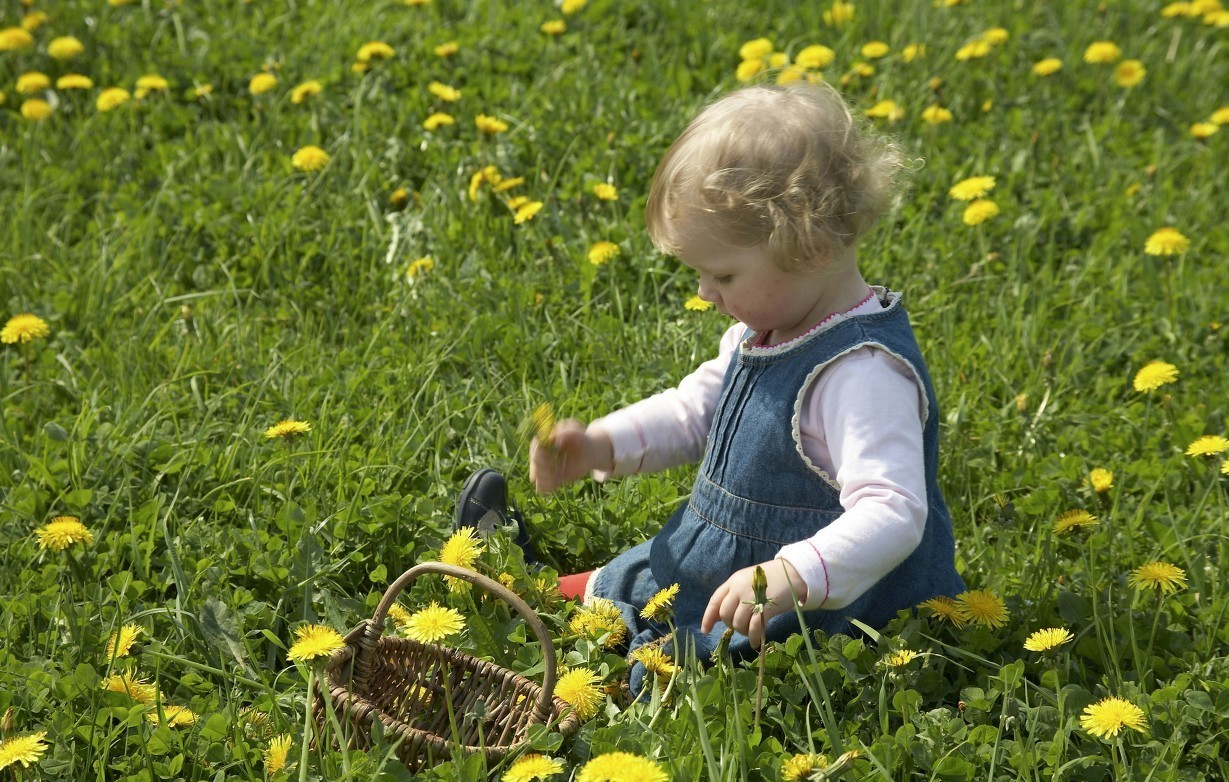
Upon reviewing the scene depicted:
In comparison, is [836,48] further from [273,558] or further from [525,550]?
[273,558]

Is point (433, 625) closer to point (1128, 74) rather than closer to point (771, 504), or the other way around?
point (771, 504)

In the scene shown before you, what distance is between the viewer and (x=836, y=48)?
412 cm

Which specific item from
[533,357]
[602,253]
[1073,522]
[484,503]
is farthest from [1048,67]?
[484,503]

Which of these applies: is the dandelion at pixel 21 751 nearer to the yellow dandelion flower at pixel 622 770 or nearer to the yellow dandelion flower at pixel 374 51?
the yellow dandelion flower at pixel 622 770

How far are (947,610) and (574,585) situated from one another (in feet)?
2.27

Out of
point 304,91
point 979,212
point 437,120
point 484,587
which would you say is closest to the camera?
point 484,587

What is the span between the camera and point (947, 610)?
6.58 ft

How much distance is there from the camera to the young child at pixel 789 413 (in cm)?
184

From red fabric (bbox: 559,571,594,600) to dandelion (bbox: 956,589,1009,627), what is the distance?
2.23 ft

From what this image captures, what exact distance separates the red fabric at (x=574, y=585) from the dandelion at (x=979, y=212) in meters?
1.40

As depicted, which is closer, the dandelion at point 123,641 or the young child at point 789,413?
the young child at point 789,413

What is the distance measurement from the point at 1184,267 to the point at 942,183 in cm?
65

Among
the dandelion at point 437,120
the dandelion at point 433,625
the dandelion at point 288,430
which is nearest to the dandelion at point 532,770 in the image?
the dandelion at point 433,625

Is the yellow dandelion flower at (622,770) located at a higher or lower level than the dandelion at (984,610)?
higher
